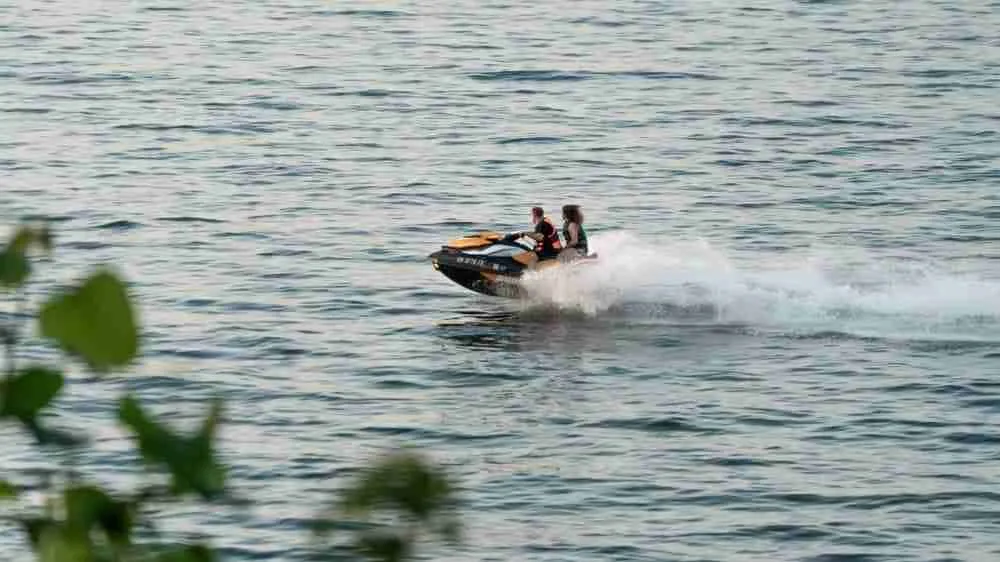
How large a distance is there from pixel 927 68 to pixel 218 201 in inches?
1016

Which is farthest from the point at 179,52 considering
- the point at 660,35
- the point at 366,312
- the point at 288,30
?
the point at 366,312

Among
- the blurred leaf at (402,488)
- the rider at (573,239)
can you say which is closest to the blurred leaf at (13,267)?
the blurred leaf at (402,488)

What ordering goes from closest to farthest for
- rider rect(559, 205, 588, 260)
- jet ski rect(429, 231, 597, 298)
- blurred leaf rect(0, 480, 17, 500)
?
blurred leaf rect(0, 480, 17, 500) → rider rect(559, 205, 588, 260) → jet ski rect(429, 231, 597, 298)

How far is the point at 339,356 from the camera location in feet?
91.8

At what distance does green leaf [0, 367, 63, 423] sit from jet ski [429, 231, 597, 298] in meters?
28.8

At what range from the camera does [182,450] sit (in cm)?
167

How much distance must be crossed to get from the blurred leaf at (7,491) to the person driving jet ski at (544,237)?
28.1 meters

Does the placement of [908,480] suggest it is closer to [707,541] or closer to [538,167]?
[707,541]

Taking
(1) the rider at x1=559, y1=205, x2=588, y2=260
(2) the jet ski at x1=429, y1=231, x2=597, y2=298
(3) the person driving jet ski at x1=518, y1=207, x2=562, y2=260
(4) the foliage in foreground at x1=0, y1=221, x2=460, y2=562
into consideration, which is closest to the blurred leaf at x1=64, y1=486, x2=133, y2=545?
(4) the foliage in foreground at x1=0, y1=221, x2=460, y2=562

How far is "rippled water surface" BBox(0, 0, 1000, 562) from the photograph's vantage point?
21.0 metres

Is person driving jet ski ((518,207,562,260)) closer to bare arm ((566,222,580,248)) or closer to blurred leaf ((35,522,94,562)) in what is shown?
bare arm ((566,222,580,248))

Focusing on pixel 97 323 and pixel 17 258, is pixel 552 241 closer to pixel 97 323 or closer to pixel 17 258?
pixel 17 258

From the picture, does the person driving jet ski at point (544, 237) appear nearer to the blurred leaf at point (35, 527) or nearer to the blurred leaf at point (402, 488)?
the blurred leaf at point (35, 527)

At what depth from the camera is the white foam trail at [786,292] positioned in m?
30.6
